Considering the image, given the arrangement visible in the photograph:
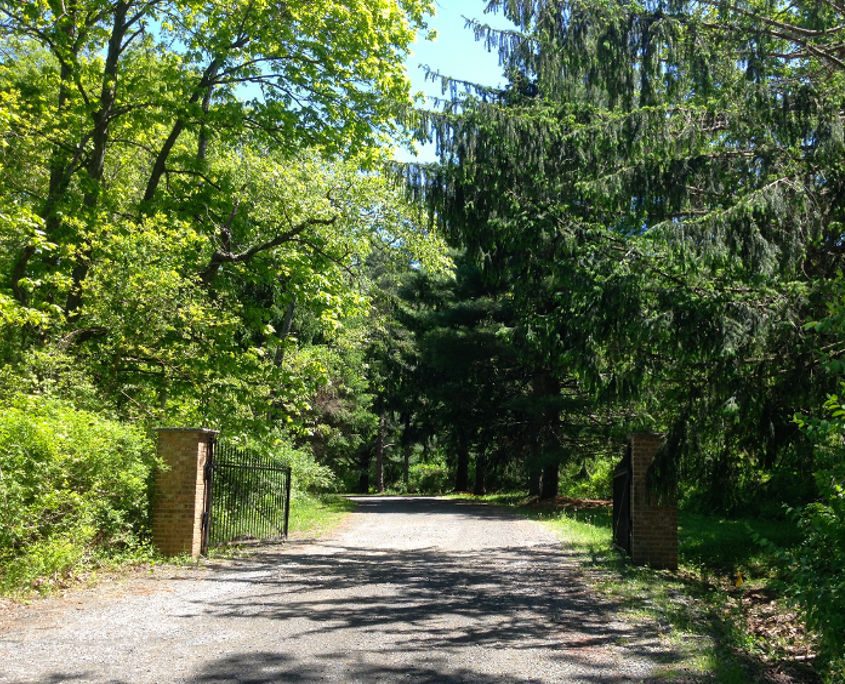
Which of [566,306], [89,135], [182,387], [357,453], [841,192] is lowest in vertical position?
[357,453]

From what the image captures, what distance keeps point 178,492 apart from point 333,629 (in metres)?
4.75

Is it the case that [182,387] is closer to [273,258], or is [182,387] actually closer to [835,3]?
[273,258]

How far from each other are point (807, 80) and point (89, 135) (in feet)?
37.5

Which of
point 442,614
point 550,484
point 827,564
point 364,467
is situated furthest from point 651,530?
point 364,467

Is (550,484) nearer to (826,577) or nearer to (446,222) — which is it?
(446,222)

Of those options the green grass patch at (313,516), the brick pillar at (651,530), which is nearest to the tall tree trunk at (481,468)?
the green grass patch at (313,516)

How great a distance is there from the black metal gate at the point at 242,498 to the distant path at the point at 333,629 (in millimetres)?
1220

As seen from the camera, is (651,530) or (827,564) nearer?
(827,564)

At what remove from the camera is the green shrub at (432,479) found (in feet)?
177

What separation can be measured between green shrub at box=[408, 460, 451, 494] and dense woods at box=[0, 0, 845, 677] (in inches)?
1403

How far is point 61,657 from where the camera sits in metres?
5.86

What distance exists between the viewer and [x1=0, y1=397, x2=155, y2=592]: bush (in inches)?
315

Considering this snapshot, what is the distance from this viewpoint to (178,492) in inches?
439

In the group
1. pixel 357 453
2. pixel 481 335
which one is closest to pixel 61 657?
pixel 481 335
